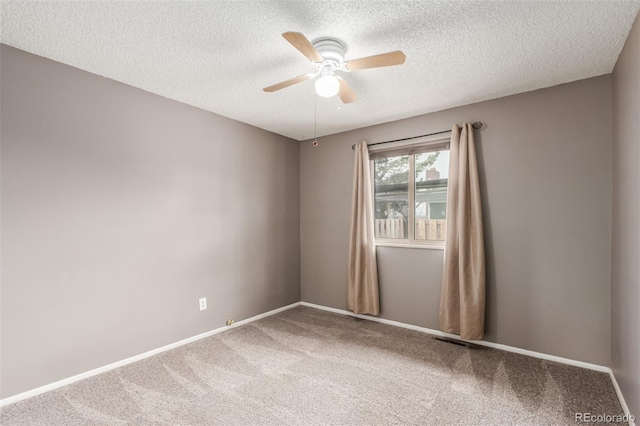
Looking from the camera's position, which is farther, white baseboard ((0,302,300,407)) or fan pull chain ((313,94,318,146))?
fan pull chain ((313,94,318,146))

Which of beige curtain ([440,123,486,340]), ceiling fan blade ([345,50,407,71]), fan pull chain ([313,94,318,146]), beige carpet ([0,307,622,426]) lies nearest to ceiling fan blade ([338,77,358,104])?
ceiling fan blade ([345,50,407,71])

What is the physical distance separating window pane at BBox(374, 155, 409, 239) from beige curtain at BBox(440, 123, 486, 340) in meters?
0.60

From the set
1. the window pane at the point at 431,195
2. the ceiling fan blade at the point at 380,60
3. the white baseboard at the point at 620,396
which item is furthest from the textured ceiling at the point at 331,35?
the white baseboard at the point at 620,396

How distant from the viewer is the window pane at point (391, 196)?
12.1ft

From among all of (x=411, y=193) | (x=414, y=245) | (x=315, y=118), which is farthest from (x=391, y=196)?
(x=315, y=118)

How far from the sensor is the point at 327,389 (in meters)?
2.29

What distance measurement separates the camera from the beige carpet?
1.97m

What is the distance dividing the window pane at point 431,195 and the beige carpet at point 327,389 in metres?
1.19

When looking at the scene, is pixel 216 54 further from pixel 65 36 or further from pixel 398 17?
pixel 398 17

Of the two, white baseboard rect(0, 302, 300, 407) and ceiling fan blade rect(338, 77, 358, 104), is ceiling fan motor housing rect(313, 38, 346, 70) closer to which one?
ceiling fan blade rect(338, 77, 358, 104)

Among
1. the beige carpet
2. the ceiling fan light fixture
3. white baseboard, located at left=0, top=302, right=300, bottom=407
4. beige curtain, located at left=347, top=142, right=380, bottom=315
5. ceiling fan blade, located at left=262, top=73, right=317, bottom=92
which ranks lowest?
the beige carpet

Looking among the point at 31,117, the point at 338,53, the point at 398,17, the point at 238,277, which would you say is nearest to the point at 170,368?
the point at 238,277

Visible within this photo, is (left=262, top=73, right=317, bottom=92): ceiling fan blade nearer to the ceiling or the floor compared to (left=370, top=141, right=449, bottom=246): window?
nearer to the ceiling

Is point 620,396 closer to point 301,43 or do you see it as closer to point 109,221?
point 301,43
